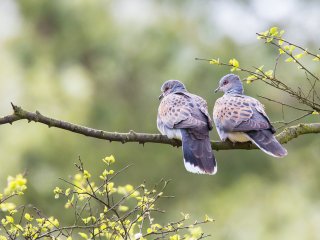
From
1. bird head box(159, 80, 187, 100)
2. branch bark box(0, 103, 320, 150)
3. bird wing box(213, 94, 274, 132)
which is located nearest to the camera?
branch bark box(0, 103, 320, 150)

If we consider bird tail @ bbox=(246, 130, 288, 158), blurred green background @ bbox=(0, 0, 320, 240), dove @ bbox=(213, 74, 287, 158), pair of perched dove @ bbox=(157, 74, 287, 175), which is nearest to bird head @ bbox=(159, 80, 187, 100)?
pair of perched dove @ bbox=(157, 74, 287, 175)

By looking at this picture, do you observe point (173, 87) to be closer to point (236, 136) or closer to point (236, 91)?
point (236, 91)

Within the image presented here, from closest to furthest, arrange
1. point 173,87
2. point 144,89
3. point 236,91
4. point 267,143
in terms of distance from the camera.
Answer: point 267,143 → point 236,91 → point 173,87 → point 144,89

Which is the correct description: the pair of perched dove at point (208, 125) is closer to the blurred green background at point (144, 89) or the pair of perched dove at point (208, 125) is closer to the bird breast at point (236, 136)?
the bird breast at point (236, 136)

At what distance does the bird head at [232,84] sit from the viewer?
5.77 meters

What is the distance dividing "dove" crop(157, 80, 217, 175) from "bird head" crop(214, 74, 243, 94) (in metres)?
0.31

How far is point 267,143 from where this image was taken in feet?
15.3

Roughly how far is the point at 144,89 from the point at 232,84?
30.5ft

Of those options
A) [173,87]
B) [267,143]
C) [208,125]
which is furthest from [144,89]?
[267,143]

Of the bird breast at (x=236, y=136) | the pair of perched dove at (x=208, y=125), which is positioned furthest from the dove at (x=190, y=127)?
the bird breast at (x=236, y=136)

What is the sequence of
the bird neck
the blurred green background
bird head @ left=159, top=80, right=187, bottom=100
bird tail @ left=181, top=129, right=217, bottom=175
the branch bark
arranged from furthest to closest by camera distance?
1. the blurred green background
2. bird head @ left=159, top=80, right=187, bottom=100
3. the bird neck
4. bird tail @ left=181, top=129, right=217, bottom=175
5. the branch bark

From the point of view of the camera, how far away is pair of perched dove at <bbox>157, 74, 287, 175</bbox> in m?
4.79

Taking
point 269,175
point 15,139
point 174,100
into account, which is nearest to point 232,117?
point 174,100

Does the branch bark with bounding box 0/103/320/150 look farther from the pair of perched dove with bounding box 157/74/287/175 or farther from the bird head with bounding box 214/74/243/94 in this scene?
the bird head with bounding box 214/74/243/94
